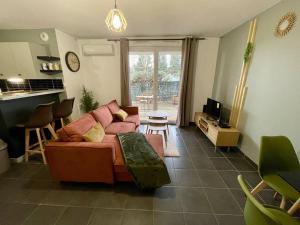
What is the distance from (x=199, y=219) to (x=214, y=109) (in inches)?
95.9

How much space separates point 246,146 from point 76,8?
12.5ft

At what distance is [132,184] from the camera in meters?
2.00

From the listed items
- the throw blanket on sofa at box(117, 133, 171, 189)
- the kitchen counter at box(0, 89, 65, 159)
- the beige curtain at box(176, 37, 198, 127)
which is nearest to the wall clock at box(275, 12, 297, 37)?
the beige curtain at box(176, 37, 198, 127)

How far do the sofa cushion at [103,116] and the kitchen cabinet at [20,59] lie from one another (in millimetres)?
1821

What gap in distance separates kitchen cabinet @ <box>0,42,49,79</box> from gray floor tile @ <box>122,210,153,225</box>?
141 inches

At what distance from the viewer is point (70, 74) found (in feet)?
11.9

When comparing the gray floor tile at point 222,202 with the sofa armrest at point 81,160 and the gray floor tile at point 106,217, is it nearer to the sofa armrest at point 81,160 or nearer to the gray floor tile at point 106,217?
the gray floor tile at point 106,217

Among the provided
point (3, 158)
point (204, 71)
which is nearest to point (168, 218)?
point (3, 158)

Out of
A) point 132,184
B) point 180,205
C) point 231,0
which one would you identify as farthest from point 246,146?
point 231,0

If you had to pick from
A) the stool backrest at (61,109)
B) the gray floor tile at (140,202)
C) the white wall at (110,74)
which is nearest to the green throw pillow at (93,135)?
the gray floor tile at (140,202)

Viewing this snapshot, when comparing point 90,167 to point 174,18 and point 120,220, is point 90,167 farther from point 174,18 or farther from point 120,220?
point 174,18

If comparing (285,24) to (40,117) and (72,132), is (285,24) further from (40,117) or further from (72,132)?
(40,117)

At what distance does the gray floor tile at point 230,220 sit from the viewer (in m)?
1.49

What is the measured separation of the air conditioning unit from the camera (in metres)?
3.91
